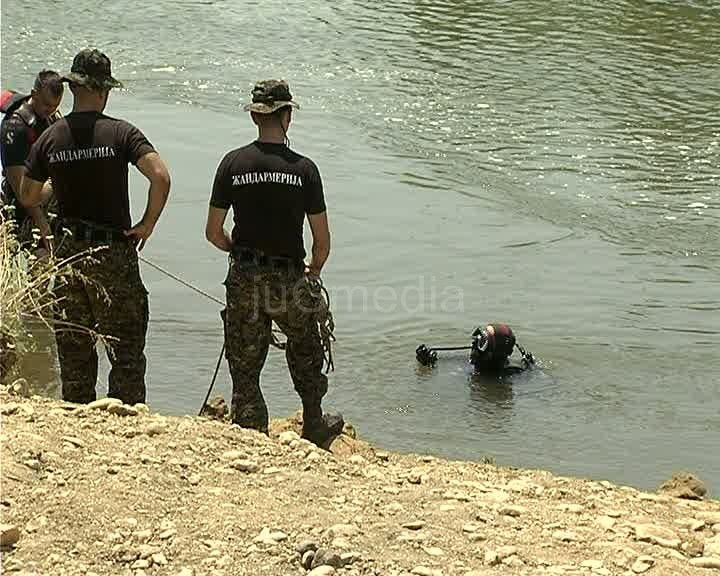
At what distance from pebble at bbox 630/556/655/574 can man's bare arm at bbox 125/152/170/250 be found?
3.15m

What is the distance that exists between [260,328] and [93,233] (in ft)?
3.26

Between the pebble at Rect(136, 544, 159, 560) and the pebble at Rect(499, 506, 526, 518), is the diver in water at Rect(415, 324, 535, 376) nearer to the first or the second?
the pebble at Rect(499, 506, 526, 518)

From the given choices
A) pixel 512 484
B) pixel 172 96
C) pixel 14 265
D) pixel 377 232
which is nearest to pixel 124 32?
pixel 172 96

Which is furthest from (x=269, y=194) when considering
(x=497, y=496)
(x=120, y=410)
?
(x=497, y=496)

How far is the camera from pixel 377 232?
12.6m

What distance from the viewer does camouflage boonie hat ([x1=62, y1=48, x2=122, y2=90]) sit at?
6.91m

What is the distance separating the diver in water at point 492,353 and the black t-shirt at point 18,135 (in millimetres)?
3073

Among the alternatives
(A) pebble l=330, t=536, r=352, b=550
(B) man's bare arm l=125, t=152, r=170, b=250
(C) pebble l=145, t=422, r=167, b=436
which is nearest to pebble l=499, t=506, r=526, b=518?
(A) pebble l=330, t=536, r=352, b=550

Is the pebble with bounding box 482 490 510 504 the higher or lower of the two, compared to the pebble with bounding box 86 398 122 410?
lower

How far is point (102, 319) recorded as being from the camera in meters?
7.24

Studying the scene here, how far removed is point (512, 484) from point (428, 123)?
10.7 m

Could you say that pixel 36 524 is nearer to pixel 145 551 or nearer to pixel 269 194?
pixel 145 551

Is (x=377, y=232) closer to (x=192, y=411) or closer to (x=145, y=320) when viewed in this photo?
(x=192, y=411)

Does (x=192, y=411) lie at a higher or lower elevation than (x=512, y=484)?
lower
